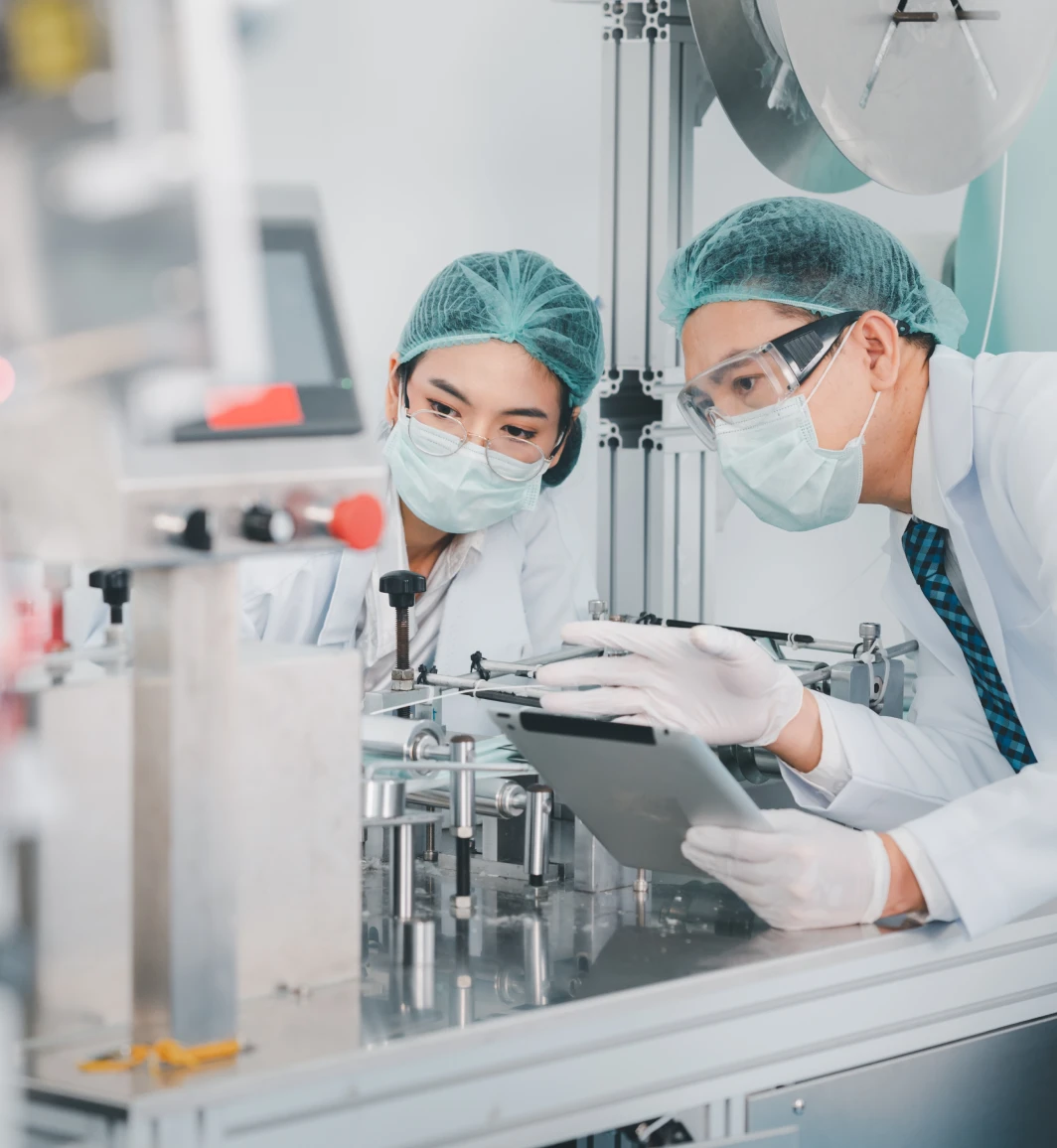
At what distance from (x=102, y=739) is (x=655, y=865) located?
595mm

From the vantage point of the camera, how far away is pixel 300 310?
3.14 feet

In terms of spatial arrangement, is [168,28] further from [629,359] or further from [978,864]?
[629,359]

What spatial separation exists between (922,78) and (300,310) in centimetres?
162

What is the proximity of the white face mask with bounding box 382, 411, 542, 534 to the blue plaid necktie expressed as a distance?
2.34 feet

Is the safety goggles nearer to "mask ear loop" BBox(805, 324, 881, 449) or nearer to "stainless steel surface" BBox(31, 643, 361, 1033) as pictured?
"mask ear loop" BBox(805, 324, 881, 449)

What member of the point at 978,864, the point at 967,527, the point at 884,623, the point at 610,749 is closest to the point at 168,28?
the point at 610,749

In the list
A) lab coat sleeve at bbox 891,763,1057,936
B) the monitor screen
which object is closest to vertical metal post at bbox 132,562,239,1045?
the monitor screen

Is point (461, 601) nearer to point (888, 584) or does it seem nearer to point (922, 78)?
point (888, 584)

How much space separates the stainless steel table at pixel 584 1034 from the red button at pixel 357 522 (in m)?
0.35

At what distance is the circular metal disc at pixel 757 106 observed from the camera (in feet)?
7.64

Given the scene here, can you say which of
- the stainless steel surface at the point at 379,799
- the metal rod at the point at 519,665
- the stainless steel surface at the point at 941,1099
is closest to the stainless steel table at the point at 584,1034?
the stainless steel surface at the point at 941,1099

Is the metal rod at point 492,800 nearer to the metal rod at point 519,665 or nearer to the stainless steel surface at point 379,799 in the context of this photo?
the stainless steel surface at point 379,799

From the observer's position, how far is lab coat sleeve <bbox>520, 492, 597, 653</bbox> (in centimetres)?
268

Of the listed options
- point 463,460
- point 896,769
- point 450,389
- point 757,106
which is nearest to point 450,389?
point 450,389
